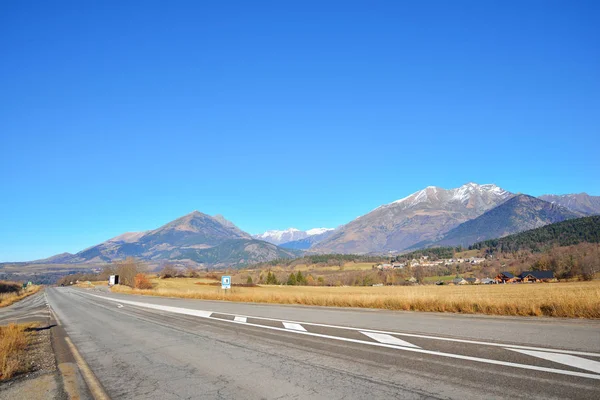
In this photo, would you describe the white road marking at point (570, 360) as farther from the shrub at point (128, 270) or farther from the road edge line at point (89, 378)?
the shrub at point (128, 270)

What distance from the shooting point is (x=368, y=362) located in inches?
259

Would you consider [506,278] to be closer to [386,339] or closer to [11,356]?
[386,339]

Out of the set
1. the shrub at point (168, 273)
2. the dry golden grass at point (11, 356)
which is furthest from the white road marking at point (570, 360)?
the shrub at point (168, 273)

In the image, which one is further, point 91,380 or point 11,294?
point 11,294

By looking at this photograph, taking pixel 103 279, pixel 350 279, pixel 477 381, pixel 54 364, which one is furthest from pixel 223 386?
pixel 103 279

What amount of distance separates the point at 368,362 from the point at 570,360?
10.4 feet

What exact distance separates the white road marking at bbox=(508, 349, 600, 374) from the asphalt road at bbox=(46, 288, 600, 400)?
0.05 ft

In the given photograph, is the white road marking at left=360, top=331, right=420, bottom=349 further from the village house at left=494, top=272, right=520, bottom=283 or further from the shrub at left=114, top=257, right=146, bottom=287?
the village house at left=494, top=272, right=520, bottom=283

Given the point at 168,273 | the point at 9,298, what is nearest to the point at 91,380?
the point at 9,298

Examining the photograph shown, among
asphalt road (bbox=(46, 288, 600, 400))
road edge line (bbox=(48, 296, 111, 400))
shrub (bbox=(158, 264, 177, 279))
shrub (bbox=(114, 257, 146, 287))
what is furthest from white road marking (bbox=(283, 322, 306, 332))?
shrub (bbox=(158, 264, 177, 279))

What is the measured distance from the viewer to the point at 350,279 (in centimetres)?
15650

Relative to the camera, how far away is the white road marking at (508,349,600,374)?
17.5 ft

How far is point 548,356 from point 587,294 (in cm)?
769

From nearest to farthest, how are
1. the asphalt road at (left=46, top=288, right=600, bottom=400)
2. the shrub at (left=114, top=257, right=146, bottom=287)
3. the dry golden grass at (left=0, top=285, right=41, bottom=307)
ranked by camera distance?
1. the asphalt road at (left=46, top=288, right=600, bottom=400)
2. the dry golden grass at (left=0, top=285, right=41, bottom=307)
3. the shrub at (left=114, top=257, right=146, bottom=287)
